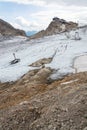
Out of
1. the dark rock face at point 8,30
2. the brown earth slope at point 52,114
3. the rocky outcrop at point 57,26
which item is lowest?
the dark rock face at point 8,30

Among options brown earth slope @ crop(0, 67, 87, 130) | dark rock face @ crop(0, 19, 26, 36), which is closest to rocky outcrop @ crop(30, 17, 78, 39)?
dark rock face @ crop(0, 19, 26, 36)

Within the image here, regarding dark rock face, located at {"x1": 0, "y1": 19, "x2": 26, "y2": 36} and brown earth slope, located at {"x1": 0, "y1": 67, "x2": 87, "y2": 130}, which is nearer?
brown earth slope, located at {"x1": 0, "y1": 67, "x2": 87, "y2": 130}

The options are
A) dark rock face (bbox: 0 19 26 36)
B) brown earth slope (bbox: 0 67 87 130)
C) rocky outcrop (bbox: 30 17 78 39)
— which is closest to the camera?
brown earth slope (bbox: 0 67 87 130)

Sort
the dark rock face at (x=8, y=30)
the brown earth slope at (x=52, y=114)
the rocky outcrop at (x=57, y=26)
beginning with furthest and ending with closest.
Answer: the dark rock face at (x=8, y=30)
the rocky outcrop at (x=57, y=26)
the brown earth slope at (x=52, y=114)

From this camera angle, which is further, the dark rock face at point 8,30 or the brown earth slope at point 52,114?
the dark rock face at point 8,30

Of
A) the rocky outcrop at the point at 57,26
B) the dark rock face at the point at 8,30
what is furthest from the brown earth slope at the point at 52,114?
the dark rock face at the point at 8,30

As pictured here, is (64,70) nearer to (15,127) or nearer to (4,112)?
(4,112)

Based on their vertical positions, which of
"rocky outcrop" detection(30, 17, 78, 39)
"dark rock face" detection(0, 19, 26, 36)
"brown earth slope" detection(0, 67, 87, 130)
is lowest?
"dark rock face" detection(0, 19, 26, 36)

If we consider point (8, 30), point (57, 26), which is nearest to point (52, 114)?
point (57, 26)

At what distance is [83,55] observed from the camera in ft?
145

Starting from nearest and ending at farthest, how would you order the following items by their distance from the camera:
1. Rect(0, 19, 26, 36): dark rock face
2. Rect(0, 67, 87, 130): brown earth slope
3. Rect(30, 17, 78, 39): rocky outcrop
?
Rect(0, 67, 87, 130): brown earth slope < Rect(30, 17, 78, 39): rocky outcrop < Rect(0, 19, 26, 36): dark rock face

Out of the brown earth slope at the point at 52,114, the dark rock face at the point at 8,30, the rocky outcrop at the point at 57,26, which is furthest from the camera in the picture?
the dark rock face at the point at 8,30

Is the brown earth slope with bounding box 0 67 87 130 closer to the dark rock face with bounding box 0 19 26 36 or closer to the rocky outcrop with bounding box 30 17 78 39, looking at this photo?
the rocky outcrop with bounding box 30 17 78 39

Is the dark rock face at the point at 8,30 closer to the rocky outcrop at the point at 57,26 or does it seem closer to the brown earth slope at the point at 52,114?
the rocky outcrop at the point at 57,26
